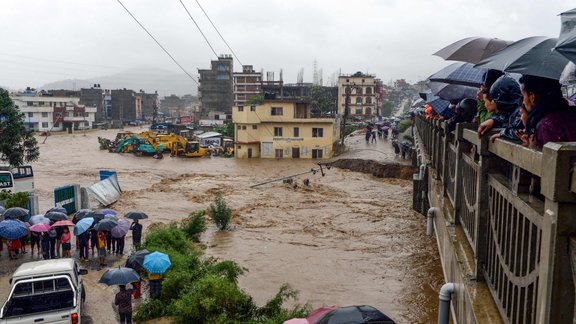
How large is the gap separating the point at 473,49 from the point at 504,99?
492 centimetres

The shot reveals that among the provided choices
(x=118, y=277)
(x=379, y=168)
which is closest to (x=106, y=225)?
(x=118, y=277)

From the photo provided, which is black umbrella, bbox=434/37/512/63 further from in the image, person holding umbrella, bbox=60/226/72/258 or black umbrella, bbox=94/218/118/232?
person holding umbrella, bbox=60/226/72/258

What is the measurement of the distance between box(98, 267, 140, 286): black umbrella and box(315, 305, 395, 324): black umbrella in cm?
483

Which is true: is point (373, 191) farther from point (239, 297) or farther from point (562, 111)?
point (562, 111)

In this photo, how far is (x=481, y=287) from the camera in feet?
15.1

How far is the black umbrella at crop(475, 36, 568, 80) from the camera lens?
159 inches

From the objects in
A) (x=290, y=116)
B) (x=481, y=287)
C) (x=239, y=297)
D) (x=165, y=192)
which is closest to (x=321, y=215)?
(x=165, y=192)

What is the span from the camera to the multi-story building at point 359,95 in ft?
291

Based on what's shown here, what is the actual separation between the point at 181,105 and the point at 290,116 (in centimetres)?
12034

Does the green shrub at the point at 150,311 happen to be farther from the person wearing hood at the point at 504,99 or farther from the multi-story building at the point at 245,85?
the multi-story building at the point at 245,85

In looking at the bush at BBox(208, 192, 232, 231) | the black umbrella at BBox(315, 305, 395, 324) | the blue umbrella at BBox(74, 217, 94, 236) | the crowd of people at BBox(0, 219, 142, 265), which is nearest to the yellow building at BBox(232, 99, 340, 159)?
the bush at BBox(208, 192, 232, 231)

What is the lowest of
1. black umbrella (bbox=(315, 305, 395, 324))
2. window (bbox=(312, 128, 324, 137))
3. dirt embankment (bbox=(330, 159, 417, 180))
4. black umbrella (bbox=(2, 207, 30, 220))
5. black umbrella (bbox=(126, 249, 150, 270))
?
dirt embankment (bbox=(330, 159, 417, 180))

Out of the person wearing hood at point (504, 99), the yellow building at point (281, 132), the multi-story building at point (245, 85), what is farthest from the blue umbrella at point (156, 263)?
the multi-story building at point (245, 85)

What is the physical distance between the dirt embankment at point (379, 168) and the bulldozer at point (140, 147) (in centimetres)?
2073
